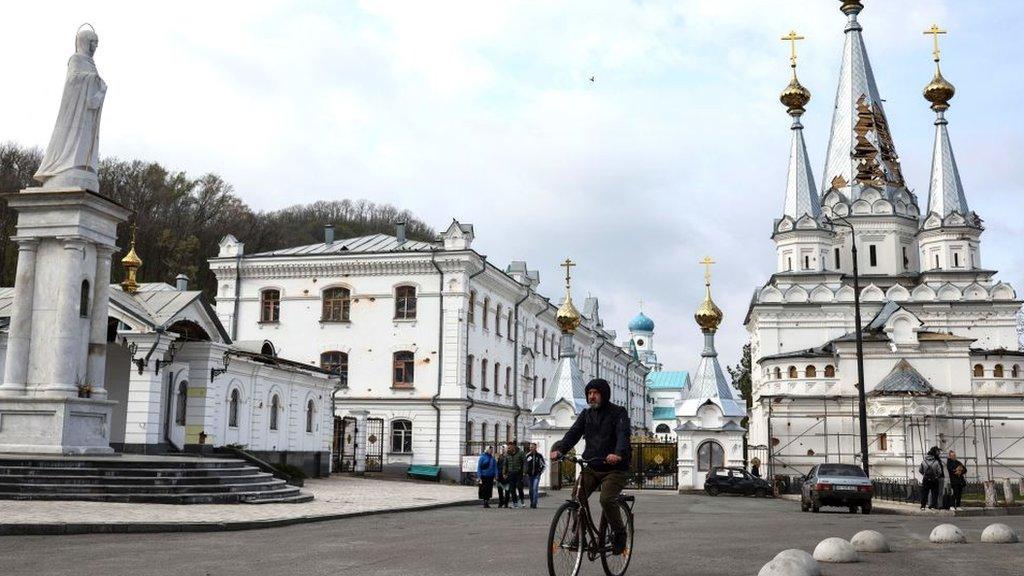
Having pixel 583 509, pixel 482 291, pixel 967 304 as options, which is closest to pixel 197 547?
pixel 583 509

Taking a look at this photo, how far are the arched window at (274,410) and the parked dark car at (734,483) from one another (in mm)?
14412

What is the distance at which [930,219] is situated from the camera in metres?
53.2

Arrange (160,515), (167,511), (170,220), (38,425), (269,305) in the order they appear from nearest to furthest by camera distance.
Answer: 1. (160,515)
2. (167,511)
3. (38,425)
4. (269,305)
5. (170,220)

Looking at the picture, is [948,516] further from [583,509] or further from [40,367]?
[40,367]

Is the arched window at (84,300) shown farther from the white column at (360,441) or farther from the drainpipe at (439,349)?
the drainpipe at (439,349)

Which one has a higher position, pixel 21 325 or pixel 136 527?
pixel 21 325

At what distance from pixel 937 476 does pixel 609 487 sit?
16713mm

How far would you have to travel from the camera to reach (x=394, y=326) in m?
44.3

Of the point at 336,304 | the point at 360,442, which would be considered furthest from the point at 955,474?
the point at 336,304

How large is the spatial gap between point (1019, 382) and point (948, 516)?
25.1m

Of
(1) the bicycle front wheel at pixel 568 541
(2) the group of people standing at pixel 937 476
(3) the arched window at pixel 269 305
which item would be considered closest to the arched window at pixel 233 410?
(3) the arched window at pixel 269 305

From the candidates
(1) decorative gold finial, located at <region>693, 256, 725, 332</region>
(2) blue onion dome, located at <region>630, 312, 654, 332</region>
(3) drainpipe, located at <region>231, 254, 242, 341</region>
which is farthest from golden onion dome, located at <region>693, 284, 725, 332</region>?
(2) blue onion dome, located at <region>630, 312, 654, 332</region>

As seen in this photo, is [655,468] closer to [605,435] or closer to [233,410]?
[233,410]

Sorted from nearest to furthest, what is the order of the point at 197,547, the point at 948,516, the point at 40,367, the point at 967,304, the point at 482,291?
the point at 197,547 < the point at 40,367 < the point at 948,516 < the point at 482,291 < the point at 967,304
